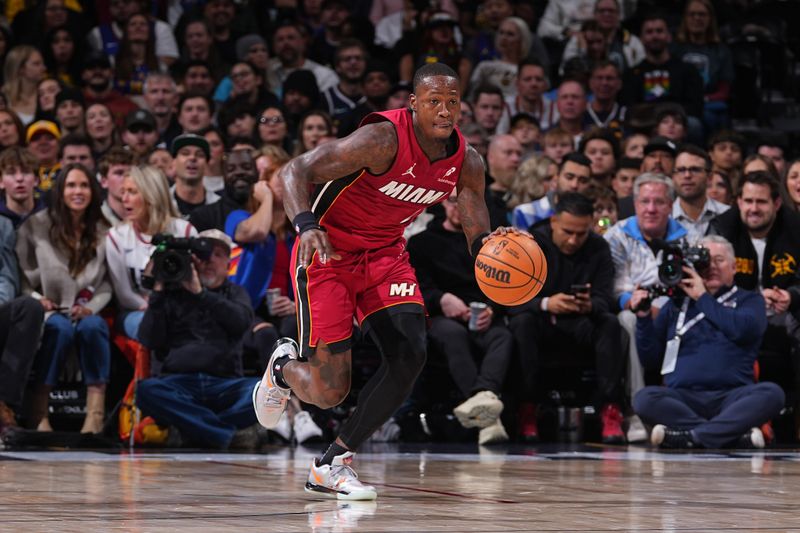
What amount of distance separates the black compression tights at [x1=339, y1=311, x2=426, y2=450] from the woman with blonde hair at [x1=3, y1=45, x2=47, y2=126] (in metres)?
7.01

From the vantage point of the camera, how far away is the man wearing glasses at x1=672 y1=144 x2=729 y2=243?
31.4 ft

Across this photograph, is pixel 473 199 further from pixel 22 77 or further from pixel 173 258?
pixel 22 77

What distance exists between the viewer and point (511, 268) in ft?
17.6

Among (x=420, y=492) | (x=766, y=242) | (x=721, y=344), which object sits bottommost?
(x=420, y=492)

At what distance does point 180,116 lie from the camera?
1125 cm

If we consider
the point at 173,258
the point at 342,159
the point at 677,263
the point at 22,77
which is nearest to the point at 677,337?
the point at 677,263

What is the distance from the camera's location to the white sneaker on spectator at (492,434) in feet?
27.6

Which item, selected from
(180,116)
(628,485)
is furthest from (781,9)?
(628,485)

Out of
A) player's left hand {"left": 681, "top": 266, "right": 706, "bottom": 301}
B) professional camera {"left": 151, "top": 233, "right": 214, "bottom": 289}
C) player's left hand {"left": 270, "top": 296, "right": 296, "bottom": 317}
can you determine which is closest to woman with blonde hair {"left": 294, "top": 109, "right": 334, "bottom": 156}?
player's left hand {"left": 270, "top": 296, "right": 296, "bottom": 317}

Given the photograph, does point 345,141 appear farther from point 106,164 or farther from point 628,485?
point 106,164

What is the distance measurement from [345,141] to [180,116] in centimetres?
622

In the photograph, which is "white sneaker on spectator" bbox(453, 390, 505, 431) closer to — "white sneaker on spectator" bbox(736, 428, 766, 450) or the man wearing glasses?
"white sneaker on spectator" bbox(736, 428, 766, 450)

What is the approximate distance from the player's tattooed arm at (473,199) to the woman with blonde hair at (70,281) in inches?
136

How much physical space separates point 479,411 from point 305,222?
3579 millimetres
